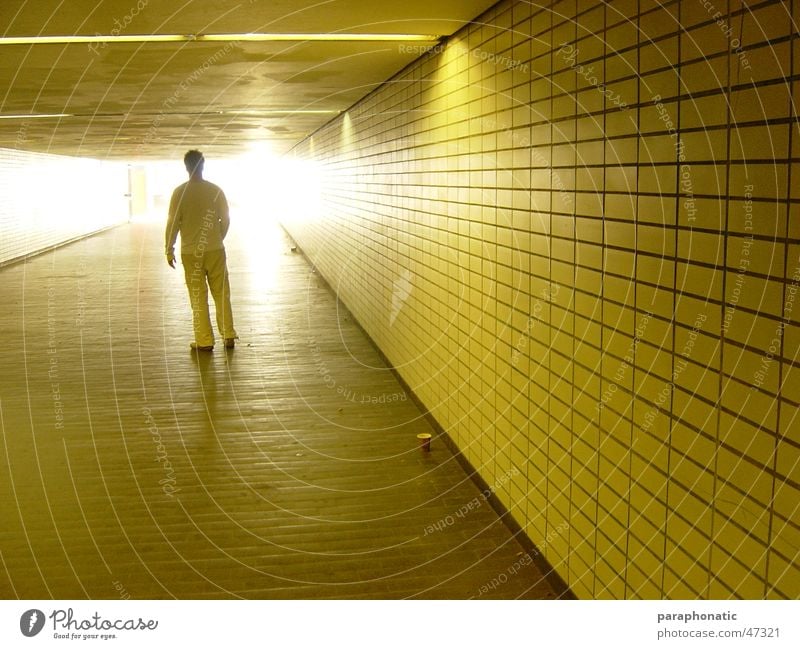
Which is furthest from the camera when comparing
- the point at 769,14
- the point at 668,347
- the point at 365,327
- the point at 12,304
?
the point at 12,304

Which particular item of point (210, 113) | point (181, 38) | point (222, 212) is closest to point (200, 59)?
point (181, 38)

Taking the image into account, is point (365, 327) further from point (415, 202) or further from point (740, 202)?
point (740, 202)

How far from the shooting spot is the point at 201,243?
7551 mm

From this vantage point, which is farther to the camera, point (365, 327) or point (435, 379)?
point (365, 327)

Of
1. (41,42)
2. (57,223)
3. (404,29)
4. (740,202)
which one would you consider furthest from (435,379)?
(57,223)

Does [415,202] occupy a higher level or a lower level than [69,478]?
higher

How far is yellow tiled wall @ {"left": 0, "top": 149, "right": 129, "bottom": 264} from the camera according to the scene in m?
15.3

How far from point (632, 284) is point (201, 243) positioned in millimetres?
5642

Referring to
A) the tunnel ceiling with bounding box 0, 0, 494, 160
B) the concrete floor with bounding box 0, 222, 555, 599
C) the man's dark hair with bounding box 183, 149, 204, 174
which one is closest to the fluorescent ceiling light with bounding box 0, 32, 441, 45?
the tunnel ceiling with bounding box 0, 0, 494, 160

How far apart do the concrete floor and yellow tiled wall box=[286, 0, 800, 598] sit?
1.55 ft

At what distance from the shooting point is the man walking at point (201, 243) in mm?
7391

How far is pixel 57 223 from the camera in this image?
1916 centimetres

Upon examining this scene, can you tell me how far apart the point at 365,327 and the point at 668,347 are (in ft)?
19.6

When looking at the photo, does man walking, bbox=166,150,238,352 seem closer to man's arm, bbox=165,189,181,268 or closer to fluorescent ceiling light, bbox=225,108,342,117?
man's arm, bbox=165,189,181,268
